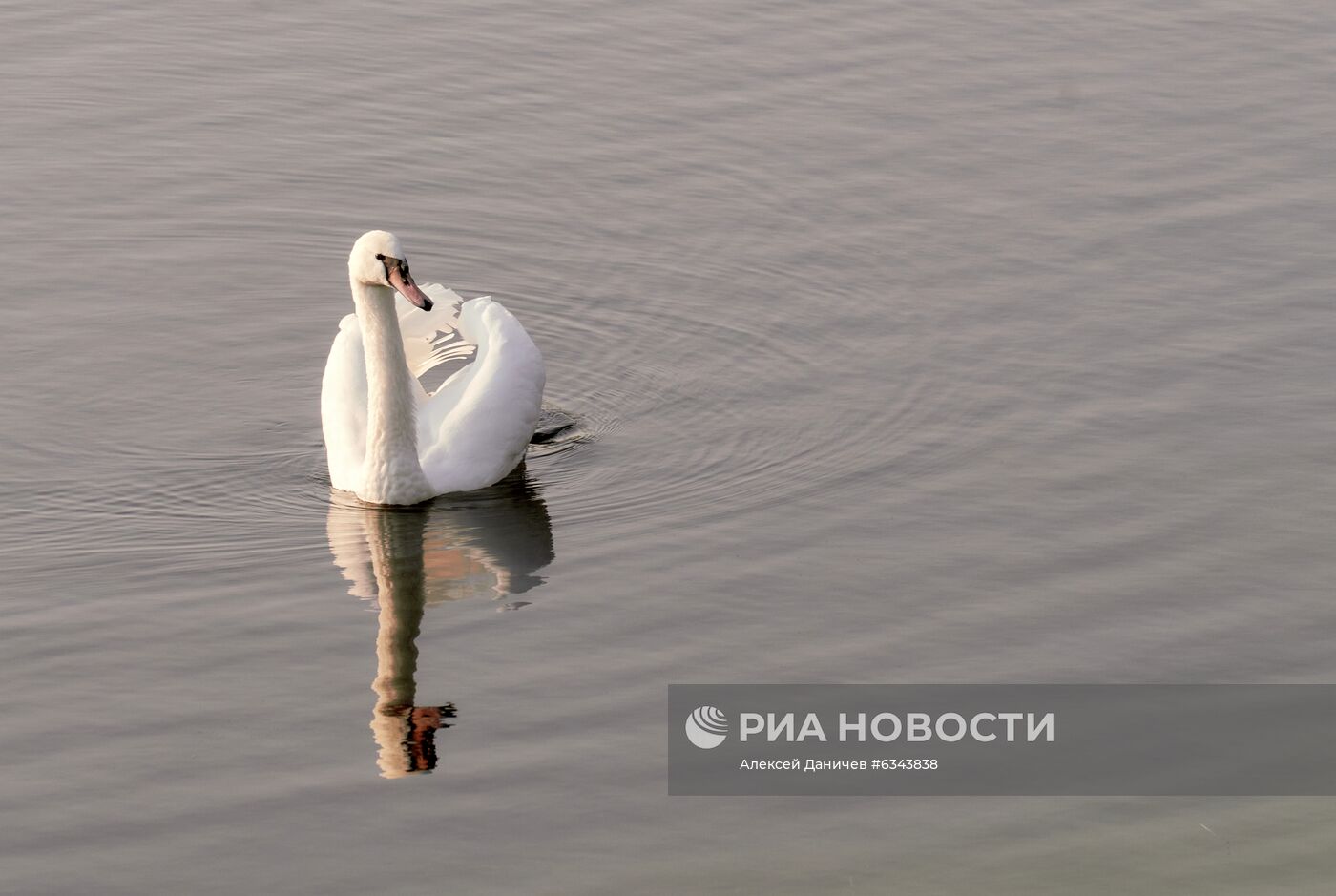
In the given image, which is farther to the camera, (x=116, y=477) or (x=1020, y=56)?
(x=1020, y=56)

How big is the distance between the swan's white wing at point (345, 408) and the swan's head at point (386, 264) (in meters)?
0.90

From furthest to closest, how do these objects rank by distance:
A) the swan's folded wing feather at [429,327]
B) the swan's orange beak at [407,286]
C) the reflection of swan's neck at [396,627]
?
the swan's folded wing feather at [429,327] → the swan's orange beak at [407,286] → the reflection of swan's neck at [396,627]

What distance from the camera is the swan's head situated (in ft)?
43.3

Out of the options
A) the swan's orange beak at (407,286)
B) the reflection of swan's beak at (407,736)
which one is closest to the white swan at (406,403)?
the swan's orange beak at (407,286)

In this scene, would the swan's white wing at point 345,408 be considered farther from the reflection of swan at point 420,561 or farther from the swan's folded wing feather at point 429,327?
the swan's folded wing feather at point 429,327

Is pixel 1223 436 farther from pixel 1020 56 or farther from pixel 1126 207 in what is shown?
pixel 1020 56

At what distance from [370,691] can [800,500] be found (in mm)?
3279

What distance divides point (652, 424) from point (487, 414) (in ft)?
4.20

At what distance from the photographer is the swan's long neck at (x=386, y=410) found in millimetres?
13375

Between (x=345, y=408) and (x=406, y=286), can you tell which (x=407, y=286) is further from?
(x=345, y=408)

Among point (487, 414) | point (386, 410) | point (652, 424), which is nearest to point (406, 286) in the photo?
point (386, 410)

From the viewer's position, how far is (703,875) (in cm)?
945

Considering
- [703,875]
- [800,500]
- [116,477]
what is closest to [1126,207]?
[800,500]

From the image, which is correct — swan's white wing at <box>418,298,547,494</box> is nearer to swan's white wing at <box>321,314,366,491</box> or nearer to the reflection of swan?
the reflection of swan
